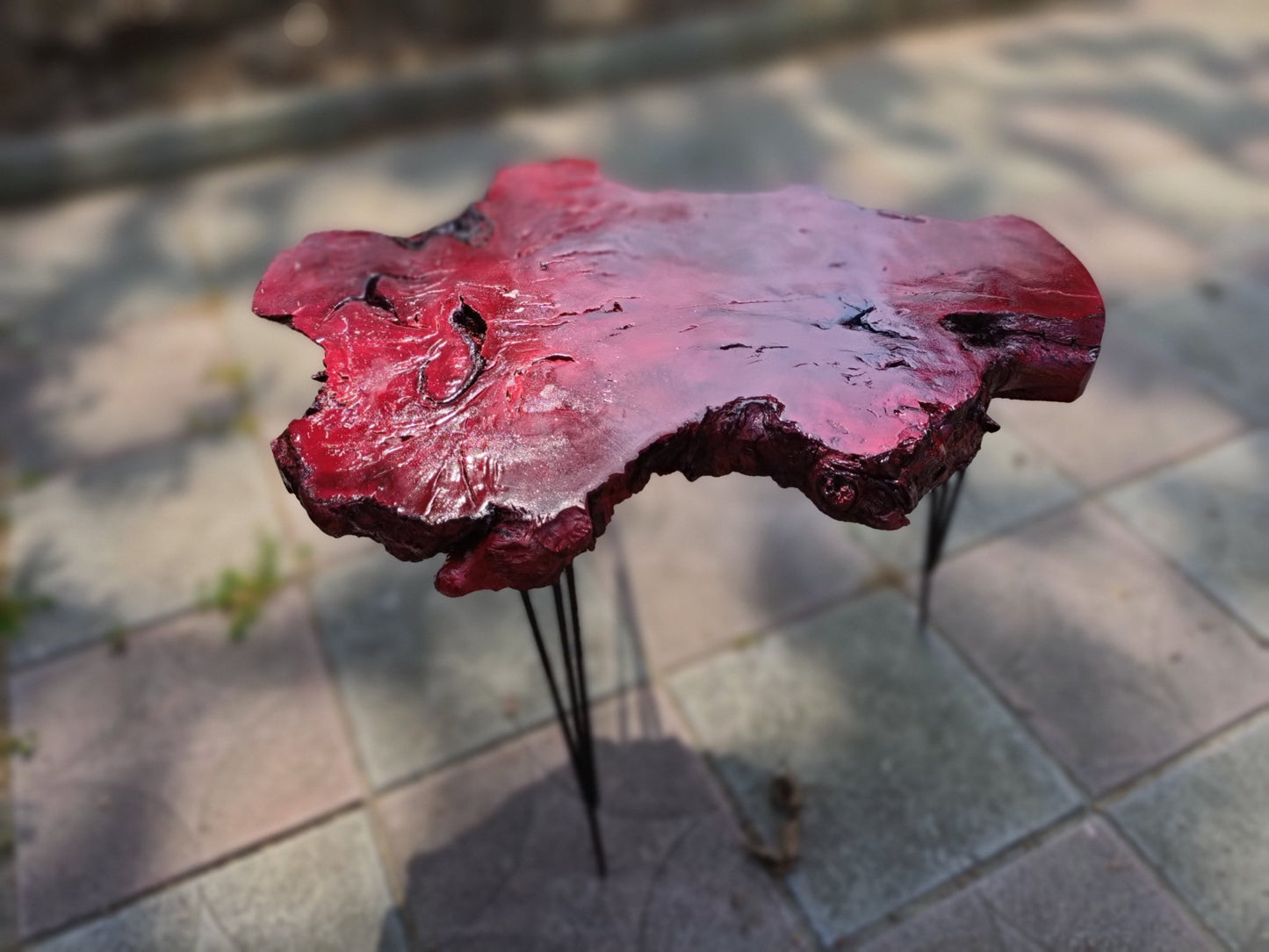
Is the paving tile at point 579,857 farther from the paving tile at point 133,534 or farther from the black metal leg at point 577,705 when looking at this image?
the paving tile at point 133,534

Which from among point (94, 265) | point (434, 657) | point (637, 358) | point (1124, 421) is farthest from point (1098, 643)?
point (94, 265)

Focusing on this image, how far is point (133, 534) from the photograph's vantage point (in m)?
2.65

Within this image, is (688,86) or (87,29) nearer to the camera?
(87,29)

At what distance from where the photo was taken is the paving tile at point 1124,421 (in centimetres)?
272

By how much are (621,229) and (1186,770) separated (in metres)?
1.57

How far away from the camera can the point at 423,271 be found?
1.69 metres

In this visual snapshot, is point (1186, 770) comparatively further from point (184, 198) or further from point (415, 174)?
point (184, 198)

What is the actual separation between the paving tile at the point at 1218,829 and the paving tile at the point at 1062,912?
55 mm

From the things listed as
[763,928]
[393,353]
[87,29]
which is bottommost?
[763,928]

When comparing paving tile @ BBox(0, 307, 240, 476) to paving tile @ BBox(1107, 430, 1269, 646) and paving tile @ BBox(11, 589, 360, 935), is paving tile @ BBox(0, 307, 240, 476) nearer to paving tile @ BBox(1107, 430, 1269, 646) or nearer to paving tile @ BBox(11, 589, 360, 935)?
paving tile @ BBox(11, 589, 360, 935)

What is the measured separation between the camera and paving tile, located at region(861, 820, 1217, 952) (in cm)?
176

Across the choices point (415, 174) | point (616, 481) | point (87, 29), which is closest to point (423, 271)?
point (616, 481)

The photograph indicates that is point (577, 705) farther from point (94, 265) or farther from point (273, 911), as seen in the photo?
point (94, 265)

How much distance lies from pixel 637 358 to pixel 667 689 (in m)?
1.00
